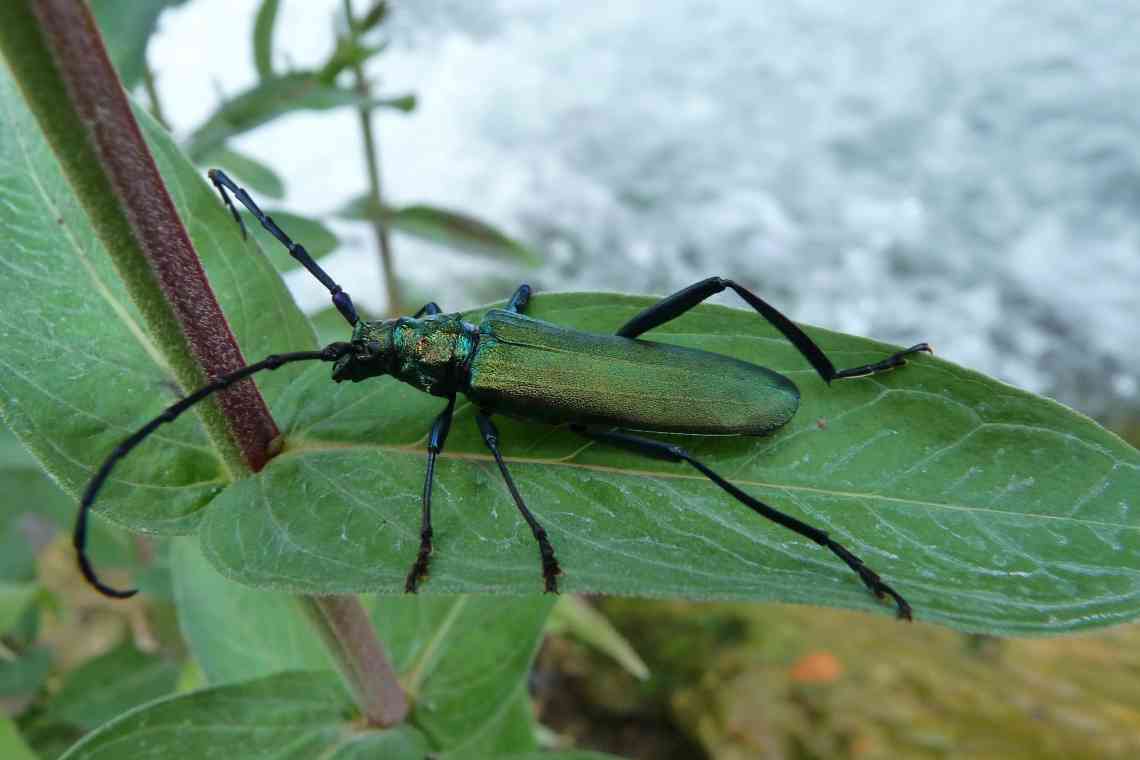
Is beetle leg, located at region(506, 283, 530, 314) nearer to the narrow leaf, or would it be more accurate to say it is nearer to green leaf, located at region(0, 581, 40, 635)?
the narrow leaf

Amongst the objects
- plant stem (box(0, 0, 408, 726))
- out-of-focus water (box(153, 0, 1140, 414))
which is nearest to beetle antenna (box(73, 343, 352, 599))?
plant stem (box(0, 0, 408, 726))

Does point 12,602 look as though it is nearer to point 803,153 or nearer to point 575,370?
point 575,370

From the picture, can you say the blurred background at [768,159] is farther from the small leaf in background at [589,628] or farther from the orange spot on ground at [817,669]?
the small leaf in background at [589,628]

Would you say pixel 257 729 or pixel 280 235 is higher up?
pixel 280 235

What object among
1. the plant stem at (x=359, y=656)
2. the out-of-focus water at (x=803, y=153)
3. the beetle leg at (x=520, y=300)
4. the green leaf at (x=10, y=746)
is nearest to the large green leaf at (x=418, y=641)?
the plant stem at (x=359, y=656)

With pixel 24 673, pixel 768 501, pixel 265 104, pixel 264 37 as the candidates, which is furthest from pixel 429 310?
pixel 24 673
